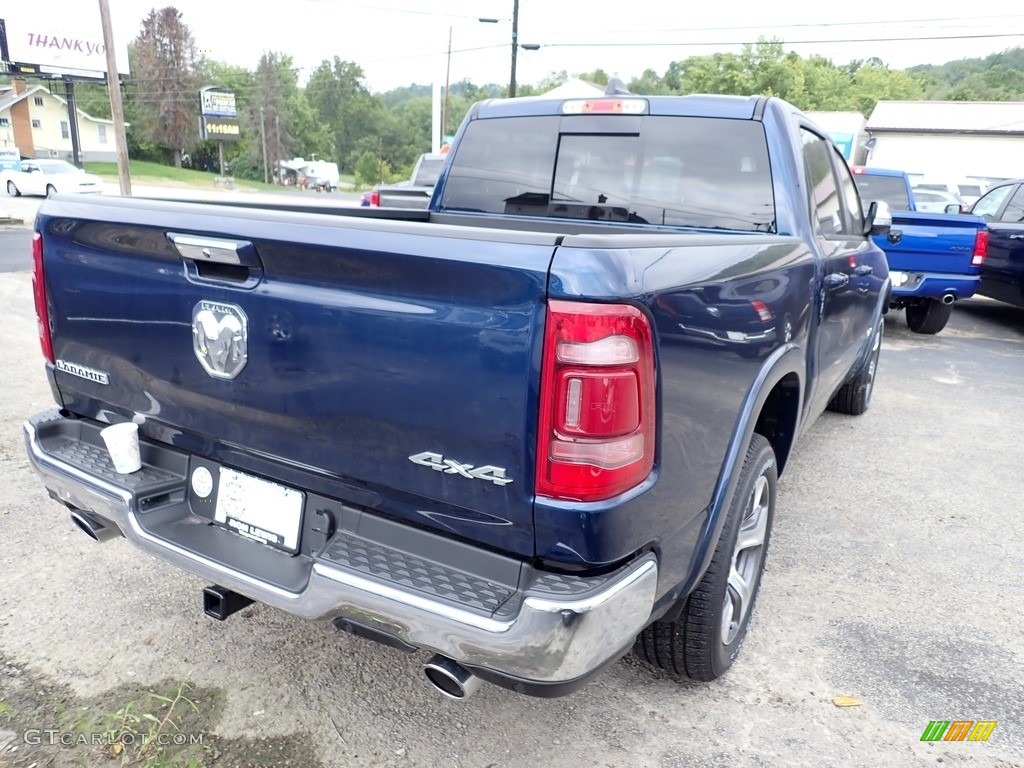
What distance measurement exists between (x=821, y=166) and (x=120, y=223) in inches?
120

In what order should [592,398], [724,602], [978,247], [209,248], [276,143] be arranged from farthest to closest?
[276,143] → [978,247] → [724,602] → [209,248] → [592,398]

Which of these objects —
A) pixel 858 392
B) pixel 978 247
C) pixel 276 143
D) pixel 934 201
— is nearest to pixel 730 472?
pixel 858 392

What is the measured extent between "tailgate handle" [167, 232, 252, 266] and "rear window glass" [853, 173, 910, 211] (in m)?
9.32

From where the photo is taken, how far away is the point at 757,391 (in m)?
2.36

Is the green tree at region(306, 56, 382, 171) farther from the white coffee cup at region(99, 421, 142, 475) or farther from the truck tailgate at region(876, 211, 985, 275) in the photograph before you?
the white coffee cup at region(99, 421, 142, 475)

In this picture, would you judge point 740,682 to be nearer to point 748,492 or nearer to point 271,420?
point 748,492

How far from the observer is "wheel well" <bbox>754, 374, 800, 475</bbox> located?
291 cm

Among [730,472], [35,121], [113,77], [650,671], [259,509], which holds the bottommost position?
[650,671]

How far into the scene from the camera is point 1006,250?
27.9 ft

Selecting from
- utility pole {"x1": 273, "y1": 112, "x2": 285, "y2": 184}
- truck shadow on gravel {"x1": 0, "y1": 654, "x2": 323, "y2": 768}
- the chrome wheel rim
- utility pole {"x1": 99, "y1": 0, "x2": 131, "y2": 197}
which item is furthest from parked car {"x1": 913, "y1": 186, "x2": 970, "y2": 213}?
utility pole {"x1": 273, "y1": 112, "x2": 285, "y2": 184}

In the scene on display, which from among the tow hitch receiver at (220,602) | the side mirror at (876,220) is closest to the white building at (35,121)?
the side mirror at (876,220)

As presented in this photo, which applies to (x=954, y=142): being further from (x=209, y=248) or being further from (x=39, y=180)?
(x=209, y=248)

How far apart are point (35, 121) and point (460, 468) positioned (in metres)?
75.8

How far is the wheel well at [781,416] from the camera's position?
291cm
